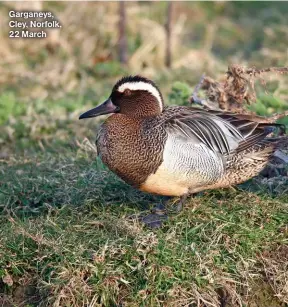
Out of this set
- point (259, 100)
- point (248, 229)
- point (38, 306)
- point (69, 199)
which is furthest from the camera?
point (259, 100)

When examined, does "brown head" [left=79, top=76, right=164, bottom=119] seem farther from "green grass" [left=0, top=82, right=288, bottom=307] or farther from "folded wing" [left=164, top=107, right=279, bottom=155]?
"green grass" [left=0, top=82, right=288, bottom=307]

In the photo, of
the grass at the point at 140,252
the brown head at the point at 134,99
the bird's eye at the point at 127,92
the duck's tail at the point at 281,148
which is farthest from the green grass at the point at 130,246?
the bird's eye at the point at 127,92

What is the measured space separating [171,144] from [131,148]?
0.79 ft

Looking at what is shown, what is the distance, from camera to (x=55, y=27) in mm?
9117

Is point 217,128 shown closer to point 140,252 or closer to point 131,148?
point 131,148

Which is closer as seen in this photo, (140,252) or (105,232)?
(140,252)

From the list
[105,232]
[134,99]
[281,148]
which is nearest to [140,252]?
[105,232]

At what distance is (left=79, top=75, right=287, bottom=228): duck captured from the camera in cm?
425

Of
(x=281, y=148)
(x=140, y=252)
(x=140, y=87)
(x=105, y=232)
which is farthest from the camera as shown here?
(x=281, y=148)

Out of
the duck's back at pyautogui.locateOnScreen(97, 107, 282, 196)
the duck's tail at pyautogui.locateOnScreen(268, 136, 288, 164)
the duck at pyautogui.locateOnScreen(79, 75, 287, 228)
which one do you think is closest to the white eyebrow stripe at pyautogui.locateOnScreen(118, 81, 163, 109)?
the duck at pyautogui.locateOnScreen(79, 75, 287, 228)

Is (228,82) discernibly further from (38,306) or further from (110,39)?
(110,39)

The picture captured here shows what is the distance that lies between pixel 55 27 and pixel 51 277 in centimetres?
572

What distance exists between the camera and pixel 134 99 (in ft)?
14.6

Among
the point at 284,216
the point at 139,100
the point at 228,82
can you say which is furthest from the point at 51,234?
the point at 228,82
